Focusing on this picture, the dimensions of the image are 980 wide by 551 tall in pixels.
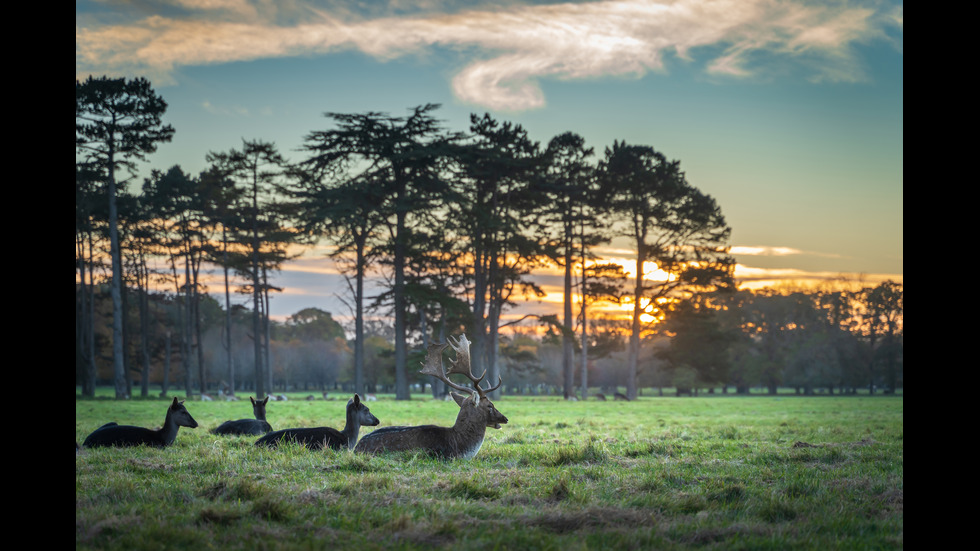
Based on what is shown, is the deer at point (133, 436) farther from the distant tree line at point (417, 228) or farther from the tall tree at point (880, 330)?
the tall tree at point (880, 330)

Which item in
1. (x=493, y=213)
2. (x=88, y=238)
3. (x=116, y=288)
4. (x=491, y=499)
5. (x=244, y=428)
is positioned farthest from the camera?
(x=88, y=238)

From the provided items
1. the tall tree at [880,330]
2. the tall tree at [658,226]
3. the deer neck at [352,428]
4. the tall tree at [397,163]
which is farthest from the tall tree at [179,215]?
the tall tree at [880,330]

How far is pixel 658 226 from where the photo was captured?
40844mm

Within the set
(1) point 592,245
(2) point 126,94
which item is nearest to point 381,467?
(2) point 126,94

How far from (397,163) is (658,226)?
15633 millimetres

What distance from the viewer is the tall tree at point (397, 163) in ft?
111

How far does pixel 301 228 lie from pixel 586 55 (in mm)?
21373

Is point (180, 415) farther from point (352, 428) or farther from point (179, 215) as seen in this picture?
point (179, 215)

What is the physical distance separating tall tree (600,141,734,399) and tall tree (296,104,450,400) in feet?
34.8

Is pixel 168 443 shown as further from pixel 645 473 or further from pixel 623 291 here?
pixel 623 291

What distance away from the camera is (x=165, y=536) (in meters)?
4.21

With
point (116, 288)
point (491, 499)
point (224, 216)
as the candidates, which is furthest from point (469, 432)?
point (224, 216)

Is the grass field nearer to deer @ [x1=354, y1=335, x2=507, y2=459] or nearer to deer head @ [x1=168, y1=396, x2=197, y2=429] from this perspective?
deer @ [x1=354, y1=335, x2=507, y2=459]

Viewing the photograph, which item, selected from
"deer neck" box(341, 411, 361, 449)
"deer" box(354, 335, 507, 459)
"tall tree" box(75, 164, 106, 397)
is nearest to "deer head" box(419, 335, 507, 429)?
"deer" box(354, 335, 507, 459)
